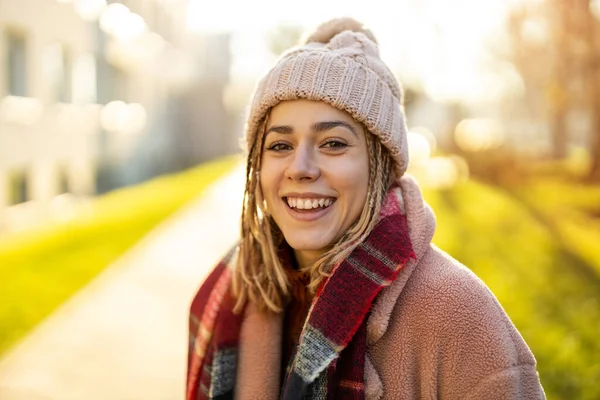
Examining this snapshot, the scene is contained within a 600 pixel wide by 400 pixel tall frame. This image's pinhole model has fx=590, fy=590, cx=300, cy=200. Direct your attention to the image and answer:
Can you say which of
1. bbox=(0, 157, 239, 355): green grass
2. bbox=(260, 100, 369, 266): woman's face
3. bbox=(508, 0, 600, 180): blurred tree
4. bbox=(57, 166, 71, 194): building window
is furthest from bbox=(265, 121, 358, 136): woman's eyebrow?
bbox=(57, 166, 71, 194): building window

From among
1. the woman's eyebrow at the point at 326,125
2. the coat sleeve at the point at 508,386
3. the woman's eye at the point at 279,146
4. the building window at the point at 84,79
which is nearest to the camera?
the coat sleeve at the point at 508,386

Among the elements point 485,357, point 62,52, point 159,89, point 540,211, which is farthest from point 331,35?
point 159,89

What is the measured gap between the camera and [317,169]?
204 centimetres

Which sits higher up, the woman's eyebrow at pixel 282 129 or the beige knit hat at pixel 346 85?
the beige knit hat at pixel 346 85

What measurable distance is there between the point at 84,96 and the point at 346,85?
13.9 meters

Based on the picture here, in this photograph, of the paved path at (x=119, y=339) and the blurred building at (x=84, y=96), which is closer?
the paved path at (x=119, y=339)

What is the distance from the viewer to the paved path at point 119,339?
4.64 metres

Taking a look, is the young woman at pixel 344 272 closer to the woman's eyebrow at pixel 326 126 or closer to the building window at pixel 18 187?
the woman's eyebrow at pixel 326 126

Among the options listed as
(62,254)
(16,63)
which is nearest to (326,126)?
(62,254)

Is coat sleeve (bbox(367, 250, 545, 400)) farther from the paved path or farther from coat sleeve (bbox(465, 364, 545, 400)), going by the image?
the paved path

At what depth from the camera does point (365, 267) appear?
1963 millimetres

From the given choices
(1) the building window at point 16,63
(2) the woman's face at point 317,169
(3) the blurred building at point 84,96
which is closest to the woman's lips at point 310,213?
(2) the woman's face at point 317,169

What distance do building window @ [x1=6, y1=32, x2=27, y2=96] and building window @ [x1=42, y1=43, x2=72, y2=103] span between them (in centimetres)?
89

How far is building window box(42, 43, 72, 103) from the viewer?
12156mm
